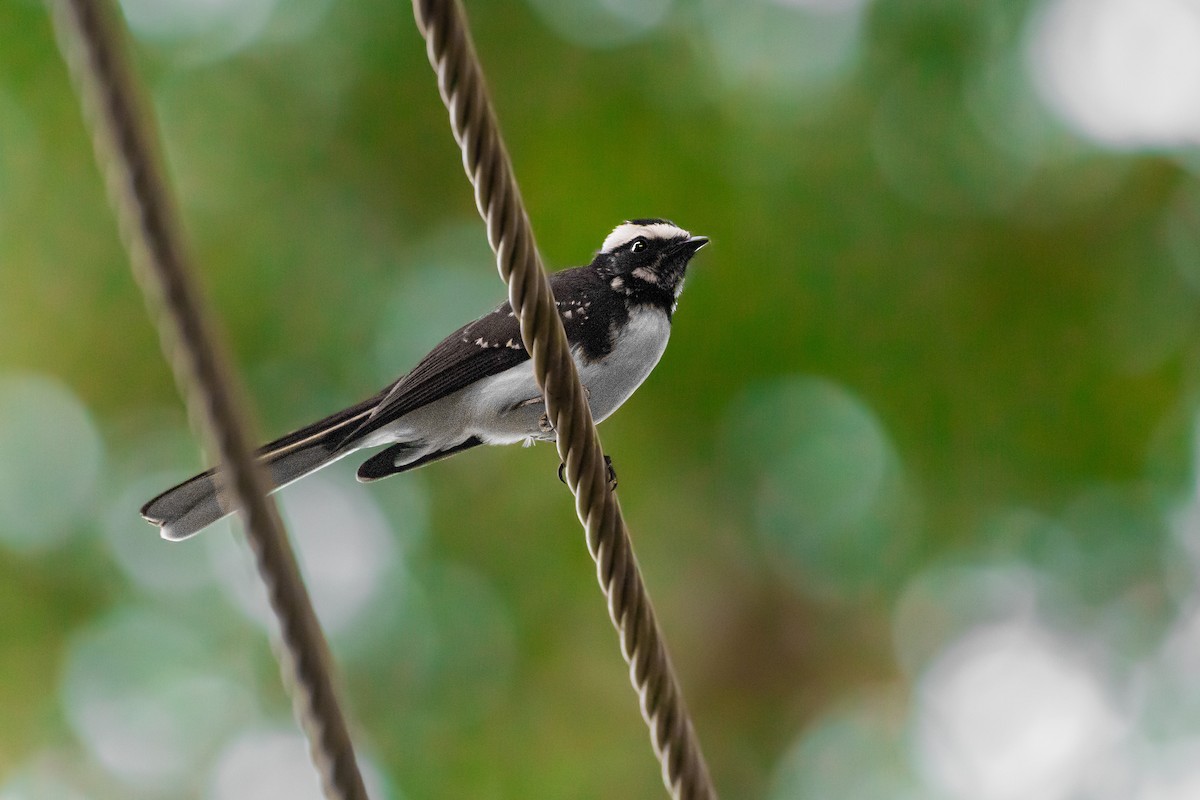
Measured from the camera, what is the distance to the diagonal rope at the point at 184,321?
1456 millimetres

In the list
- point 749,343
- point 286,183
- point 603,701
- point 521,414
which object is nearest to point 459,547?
point 603,701

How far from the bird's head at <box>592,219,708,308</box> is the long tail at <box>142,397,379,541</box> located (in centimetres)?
109

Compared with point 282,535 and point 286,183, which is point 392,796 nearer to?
point 286,183

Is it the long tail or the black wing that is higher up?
the black wing

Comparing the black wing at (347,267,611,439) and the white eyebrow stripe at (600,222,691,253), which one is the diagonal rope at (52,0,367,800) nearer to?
the black wing at (347,267,611,439)

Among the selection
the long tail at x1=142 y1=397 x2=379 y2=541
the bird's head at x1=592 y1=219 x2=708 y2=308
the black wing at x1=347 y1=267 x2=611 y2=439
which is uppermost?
the bird's head at x1=592 y1=219 x2=708 y2=308

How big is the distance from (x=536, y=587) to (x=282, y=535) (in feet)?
19.9

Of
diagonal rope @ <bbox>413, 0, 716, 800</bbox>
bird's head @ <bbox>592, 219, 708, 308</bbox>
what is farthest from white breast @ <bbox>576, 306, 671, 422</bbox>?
diagonal rope @ <bbox>413, 0, 716, 800</bbox>

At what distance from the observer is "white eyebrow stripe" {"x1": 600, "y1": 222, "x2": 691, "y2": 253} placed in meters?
4.92

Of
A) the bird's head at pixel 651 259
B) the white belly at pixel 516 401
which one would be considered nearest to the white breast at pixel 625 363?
the white belly at pixel 516 401

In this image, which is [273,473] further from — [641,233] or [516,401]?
[641,233]

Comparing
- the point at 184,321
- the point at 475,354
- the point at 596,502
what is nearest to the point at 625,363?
the point at 475,354

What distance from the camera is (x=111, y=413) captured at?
7.51m

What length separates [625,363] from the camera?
4.48 meters
